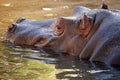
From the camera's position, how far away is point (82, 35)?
5.14 meters

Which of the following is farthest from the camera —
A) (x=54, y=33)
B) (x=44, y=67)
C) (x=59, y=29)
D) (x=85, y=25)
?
(x=54, y=33)

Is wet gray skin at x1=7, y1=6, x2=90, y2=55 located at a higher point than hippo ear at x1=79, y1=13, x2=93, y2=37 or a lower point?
lower

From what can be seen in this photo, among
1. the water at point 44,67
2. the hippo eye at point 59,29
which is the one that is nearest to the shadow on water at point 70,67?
the water at point 44,67

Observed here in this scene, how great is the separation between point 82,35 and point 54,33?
591 millimetres

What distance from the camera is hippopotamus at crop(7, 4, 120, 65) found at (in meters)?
4.76

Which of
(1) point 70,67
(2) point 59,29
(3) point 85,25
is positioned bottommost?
(1) point 70,67

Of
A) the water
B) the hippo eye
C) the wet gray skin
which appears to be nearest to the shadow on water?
the water

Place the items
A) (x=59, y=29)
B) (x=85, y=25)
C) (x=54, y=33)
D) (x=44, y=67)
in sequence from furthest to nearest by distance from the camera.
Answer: (x=54, y=33), (x=59, y=29), (x=85, y=25), (x=44, y=67)

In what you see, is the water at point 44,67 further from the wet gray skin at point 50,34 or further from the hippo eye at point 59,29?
the hippo eye at point 59,29

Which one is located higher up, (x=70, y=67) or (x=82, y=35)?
(x=82, y=35)

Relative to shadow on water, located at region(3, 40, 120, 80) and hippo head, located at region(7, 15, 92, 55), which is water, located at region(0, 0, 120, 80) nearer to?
shadow on water, located at region(3, 40, 120, 80)

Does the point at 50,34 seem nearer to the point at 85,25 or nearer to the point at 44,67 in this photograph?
the point at 85,25

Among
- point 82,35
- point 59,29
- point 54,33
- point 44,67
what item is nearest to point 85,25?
point 82,35

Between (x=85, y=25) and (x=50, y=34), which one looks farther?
(x=50, y=34)
